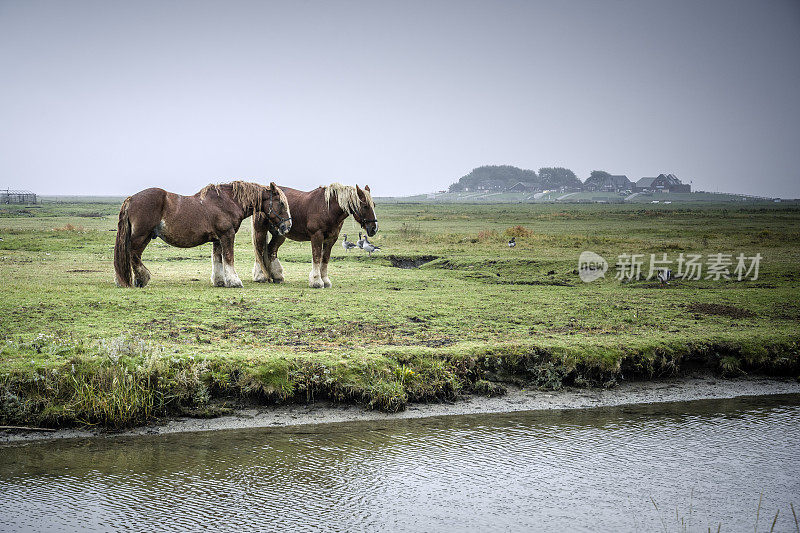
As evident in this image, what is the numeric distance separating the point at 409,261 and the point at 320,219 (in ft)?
27.1

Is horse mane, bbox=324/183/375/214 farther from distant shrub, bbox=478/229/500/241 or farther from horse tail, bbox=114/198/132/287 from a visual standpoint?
distant shrub, bbox=478/229/500/241

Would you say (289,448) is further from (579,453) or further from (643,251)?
(643,251)

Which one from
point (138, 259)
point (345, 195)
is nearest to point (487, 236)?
point (345, 195)

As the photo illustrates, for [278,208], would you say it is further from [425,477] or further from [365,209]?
[425,477]

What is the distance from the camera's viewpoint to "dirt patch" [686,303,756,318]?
45.8 feet

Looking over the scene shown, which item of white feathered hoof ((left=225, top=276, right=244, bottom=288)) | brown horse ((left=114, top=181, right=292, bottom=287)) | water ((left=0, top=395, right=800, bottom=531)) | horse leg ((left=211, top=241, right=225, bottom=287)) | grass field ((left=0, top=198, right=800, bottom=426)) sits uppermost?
brown horse ((left=114, top=181, right=292, bottom=287))

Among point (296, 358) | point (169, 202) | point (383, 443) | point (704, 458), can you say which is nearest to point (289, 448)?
point (383, 443)

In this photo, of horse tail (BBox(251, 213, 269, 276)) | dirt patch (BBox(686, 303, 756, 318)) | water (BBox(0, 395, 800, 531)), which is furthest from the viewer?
horse tail (BBox(251, 213, 269, 276))

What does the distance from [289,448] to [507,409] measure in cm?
342

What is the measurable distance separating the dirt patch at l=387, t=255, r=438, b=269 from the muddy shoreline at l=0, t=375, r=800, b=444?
13767 mm

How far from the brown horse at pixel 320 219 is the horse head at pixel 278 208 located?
24 centimetres

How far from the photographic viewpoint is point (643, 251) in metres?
26.2

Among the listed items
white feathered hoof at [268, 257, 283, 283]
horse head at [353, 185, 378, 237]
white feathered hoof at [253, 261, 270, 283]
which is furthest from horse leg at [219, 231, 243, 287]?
horse head at [353, 185, 378, 237]

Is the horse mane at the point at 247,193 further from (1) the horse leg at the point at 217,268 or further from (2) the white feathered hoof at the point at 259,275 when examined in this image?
(2) the white feathered hoof at the point at 259,275
